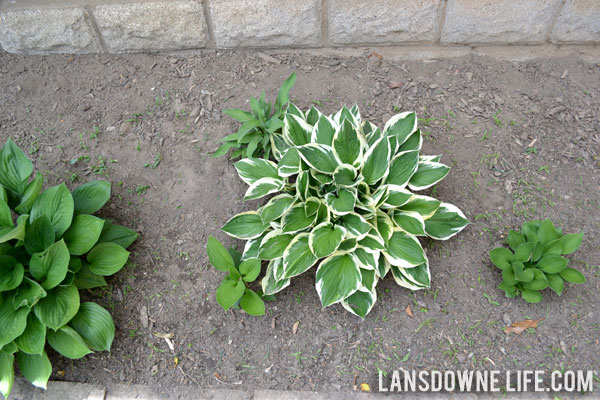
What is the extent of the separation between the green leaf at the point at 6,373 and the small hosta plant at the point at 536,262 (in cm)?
220

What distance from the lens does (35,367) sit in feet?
6.46

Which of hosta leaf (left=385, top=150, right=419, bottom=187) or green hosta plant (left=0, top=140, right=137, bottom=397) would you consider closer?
green hosta plant (left=0, top=140, right=137, bottom=397)

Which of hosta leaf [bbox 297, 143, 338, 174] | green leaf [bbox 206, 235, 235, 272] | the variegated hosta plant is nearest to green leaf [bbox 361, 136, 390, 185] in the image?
the variegated hosta plant

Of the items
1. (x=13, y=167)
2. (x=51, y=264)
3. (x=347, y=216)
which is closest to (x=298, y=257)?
(x=347, y=216)

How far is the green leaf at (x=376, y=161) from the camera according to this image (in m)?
→ 2.03

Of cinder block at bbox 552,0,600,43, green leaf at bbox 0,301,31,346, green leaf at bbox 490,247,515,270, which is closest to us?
green leaf at bbox 0,301,31,346

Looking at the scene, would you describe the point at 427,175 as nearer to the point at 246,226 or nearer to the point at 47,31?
the point at 246,226

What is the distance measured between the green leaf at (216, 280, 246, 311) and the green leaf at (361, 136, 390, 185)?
2.51 ft

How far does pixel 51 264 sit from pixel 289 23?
1.91 meters

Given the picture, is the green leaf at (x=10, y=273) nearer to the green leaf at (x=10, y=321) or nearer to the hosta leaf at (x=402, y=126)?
the green leaf at (x=10, y=321)

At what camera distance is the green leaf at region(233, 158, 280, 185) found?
222 cm

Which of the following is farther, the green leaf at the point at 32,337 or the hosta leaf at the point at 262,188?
the hosta leaf at the point at 262,188

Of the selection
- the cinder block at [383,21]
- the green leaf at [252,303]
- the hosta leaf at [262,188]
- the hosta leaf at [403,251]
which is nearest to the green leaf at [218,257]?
the green leaf at [252,303]

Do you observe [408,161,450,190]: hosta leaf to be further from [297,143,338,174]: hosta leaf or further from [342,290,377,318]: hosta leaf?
[342,290,377,318]: hosta leaf
